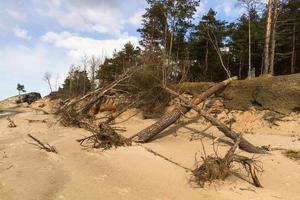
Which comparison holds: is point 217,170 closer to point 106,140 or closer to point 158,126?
point 106,140

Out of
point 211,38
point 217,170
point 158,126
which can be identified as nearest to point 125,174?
point 217,170

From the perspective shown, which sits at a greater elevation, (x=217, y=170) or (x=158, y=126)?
(x=158, y=126)

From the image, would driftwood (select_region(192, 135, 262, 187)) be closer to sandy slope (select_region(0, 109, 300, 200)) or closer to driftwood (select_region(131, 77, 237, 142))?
sandy slope (select_region(0, 109, 300, 200))

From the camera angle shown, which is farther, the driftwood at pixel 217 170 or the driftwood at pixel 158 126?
the driftwood at pixel 158 126

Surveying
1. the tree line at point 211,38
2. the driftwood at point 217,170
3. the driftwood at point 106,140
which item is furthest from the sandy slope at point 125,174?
the tree line at point 211,38

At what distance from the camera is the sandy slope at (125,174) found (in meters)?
7.03

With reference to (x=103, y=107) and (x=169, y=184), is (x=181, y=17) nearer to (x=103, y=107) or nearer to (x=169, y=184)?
(x=103, y=107)

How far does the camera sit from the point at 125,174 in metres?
8.14

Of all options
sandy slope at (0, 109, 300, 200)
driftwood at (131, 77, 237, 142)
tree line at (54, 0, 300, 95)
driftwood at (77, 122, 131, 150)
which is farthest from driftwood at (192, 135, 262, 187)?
tree line at (54, 0, 300, 95)

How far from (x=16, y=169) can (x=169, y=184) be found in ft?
12.7

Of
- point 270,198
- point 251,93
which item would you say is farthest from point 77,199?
point 251,93

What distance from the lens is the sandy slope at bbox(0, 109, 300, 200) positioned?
7031mm

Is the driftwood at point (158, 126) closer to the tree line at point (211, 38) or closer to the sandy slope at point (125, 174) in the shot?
the sandy slope at point (125, 174)

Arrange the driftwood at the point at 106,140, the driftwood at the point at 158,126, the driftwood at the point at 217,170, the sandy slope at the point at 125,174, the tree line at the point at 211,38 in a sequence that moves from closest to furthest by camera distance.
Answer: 1. the sandy slope at the point at 125,174
2. the driftwood at the point at 217,170
3. the driftwood at the point at 106,140
4. the driftwood at the point at 158,126
5. the tree line at the point at 211,38
